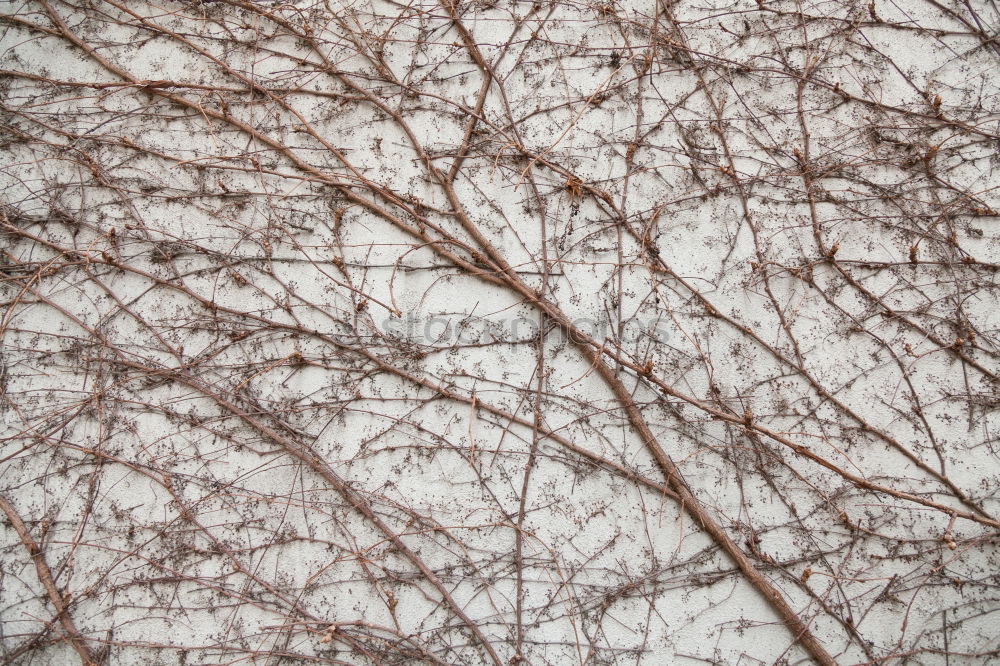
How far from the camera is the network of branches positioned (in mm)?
2516

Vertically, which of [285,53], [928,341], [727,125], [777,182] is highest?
[285,53]

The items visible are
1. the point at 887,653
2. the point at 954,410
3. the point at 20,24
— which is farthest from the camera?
the point at 20,24

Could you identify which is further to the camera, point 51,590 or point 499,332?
point 499,332

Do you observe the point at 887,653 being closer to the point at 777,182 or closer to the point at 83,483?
the point at 777,182

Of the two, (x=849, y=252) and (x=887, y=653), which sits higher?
(x=849, y=252)

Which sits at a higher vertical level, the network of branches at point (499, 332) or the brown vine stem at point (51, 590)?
the network of branches at point (499, 332)

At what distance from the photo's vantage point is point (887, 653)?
95.7 inches

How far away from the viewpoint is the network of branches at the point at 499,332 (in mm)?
2516

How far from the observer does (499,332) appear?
8.98 feet

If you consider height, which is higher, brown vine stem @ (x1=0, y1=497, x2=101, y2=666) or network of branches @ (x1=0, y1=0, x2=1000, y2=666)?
network of branches @ (x1=0, y1=0, x2=1000, y2=666)

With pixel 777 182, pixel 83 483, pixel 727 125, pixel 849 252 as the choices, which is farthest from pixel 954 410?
pixel 83 483

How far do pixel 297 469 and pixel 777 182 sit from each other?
2307 millimetres

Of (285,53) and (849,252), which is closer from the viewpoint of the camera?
(849,252)

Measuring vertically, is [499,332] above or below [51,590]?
above
